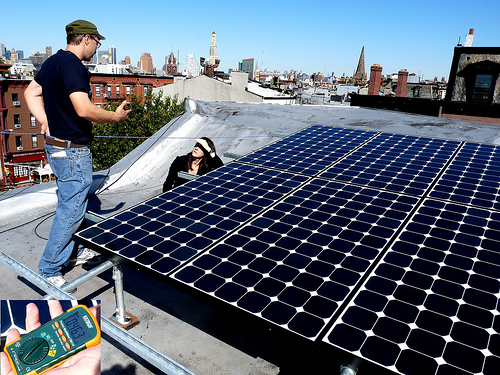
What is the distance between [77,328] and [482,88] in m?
32.8

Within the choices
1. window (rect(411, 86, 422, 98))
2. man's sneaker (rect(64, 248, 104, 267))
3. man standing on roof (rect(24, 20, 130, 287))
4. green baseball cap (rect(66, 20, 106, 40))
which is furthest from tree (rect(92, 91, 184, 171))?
window (rect(411, 86, 422, 98))

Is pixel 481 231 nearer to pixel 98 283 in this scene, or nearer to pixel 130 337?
pixel 130 337

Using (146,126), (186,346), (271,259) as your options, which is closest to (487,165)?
(271,259)

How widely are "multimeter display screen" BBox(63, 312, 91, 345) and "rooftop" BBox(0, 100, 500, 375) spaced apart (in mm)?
1309

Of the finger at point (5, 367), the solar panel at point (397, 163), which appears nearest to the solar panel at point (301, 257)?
the solar panel at point (397, 163)

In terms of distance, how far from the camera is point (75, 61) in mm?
4672

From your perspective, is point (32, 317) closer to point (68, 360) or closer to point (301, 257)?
point (68, 360)

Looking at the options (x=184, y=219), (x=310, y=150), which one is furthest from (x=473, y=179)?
(x=184, y=219)

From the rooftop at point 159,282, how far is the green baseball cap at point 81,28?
3.55m

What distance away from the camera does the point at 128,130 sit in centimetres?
4247

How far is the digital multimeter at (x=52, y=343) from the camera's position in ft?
6.90

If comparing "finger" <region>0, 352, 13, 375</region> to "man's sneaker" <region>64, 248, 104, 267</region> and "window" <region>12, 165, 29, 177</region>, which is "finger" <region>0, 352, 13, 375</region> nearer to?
"man's sneaker" <region>64, 248, 104, 267</region>

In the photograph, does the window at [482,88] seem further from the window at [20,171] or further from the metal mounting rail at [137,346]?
the window at [20,171]

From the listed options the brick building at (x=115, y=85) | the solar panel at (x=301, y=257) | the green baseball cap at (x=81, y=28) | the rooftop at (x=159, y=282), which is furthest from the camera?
the brick building at (x=115, y=85)
